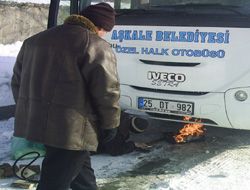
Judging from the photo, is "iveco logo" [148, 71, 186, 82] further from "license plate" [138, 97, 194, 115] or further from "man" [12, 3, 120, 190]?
"man" [12, 3, 120, 190]

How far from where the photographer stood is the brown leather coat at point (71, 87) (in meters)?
3.22

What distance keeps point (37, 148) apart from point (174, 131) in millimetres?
2136

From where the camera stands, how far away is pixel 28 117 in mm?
3398

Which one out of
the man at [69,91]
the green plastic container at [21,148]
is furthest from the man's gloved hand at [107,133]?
the green plastic container at [21,148]

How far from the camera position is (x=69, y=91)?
3.24 meters

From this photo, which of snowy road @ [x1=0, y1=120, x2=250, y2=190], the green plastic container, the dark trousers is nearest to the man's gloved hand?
the dark trousers

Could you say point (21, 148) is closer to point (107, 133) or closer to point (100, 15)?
point (107, 133)

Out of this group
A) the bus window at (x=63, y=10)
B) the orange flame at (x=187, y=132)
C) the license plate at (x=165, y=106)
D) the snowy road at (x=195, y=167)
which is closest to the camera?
the snowy road at (x=195, y=167)

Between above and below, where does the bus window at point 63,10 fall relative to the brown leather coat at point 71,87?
above

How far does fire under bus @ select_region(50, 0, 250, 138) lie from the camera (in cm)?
517

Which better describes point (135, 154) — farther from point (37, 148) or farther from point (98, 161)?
point (37, 148)

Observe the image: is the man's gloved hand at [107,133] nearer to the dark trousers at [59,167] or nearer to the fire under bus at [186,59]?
the dark trousers at [59,167]

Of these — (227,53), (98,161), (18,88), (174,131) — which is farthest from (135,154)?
(18,88)

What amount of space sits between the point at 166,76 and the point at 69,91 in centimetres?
248
